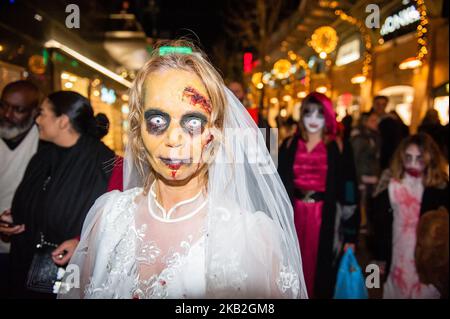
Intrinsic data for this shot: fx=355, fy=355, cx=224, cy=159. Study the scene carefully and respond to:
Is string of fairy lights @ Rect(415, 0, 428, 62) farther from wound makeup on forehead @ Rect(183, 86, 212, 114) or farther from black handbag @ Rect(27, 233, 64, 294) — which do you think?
black handbag @ Rect(27, 233, 64, 294)

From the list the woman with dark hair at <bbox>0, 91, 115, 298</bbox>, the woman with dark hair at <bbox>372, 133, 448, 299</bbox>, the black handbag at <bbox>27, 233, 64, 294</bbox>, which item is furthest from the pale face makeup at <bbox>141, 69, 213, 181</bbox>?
the woman with dark hair at <bbox>372, 133, 448, 299</bbox>

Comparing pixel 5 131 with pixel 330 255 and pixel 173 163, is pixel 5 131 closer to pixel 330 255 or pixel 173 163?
pixel 173 163

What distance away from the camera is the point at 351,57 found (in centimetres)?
1341

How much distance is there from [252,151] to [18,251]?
1811mm

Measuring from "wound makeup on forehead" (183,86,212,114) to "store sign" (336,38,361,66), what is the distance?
1249 cm

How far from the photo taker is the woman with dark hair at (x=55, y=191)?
2113 mm

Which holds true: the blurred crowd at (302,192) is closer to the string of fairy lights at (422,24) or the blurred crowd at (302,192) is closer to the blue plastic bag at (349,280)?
the blue plastic bag at (349,280)

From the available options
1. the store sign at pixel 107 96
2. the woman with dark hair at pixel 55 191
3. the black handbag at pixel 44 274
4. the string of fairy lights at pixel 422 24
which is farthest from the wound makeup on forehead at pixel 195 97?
the string of fairy lights at pixel 422 24


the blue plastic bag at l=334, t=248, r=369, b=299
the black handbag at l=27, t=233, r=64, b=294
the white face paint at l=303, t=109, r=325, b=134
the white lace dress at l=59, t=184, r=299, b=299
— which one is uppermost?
the white face paint at l=303, t=109, r=325, b=134

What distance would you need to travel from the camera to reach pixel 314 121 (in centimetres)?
316

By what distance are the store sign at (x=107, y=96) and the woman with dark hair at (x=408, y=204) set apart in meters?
2.86

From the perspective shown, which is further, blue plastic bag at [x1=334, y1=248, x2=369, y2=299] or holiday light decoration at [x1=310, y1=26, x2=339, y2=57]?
holiday light decoration at [x1=310, y1=26, x2=339, y2=57]

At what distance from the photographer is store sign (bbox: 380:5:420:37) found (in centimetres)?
781
